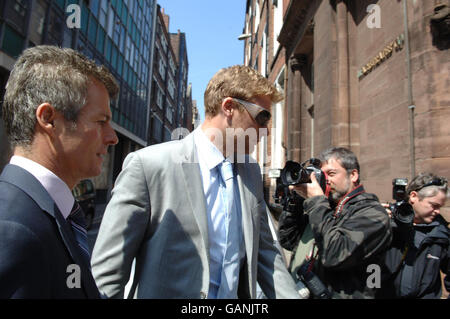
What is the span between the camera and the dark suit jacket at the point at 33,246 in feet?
2.15

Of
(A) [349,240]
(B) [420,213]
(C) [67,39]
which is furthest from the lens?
(C) [67,39]

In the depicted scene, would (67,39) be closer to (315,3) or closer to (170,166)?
(315,3)

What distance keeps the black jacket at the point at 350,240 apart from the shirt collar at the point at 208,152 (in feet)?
2.95

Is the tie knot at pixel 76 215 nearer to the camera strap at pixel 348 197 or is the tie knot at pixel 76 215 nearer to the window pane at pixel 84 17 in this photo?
the camera strap at pixel 348 197

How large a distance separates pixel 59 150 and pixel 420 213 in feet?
9.37

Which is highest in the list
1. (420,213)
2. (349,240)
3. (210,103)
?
(210,103)

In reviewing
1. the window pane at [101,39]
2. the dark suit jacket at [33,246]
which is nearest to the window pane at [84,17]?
the window pane at [101,39]

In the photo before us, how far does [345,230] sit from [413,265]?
2.86 feet

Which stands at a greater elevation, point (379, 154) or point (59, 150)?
point (379, 154)

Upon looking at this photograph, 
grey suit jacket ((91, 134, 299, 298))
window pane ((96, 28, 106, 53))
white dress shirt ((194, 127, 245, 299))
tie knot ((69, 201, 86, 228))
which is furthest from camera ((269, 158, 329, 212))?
window pane ((96, 28, 106, 53))

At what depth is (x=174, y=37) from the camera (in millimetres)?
53562

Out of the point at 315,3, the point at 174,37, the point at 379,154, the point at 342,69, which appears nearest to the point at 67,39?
the point at 315,3

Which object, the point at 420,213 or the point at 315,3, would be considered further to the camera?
the point at 315,3

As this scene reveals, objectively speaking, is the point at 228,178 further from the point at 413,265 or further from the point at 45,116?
the point at 413,265
